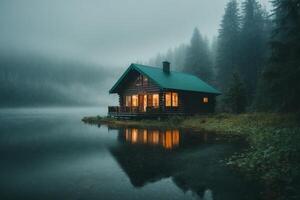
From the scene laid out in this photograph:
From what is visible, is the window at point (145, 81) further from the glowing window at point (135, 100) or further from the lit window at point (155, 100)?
the glowing window at point (135, 100)

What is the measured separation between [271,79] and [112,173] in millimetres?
11424

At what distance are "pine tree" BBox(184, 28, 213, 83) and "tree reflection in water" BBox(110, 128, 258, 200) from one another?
142 feet

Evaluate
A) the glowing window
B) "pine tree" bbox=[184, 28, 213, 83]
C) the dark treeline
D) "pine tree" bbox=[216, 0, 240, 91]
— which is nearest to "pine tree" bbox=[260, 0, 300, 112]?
the dark treeline

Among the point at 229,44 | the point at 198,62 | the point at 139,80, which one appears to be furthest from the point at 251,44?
the point at 139,80

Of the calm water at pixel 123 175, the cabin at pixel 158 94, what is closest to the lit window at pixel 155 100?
the cabin at pixel 158 94

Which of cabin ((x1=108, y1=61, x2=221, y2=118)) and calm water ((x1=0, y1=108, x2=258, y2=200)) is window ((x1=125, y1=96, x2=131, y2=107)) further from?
calm water ((x1=0, y1=108, x2=258, y2=200))

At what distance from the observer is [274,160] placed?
832cm

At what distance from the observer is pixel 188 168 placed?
8.97 metres

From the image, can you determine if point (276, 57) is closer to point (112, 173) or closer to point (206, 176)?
point (206, 176)

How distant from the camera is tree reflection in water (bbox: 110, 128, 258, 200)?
267 inches

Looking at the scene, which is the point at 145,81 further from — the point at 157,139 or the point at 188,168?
the point at 188,168

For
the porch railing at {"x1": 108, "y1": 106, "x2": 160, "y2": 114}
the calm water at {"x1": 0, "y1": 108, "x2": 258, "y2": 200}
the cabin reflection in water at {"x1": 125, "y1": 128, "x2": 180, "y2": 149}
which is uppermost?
the porch railing at {"x1": 108, "y1": 106, "x2": 160, "y2": 114}

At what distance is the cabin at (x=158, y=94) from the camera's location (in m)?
30.2

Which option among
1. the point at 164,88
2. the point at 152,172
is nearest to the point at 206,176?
the point at 152,172
